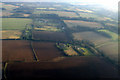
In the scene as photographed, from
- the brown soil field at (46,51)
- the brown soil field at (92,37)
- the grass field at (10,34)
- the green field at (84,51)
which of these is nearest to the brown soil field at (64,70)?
the brown soil field at (46,51)

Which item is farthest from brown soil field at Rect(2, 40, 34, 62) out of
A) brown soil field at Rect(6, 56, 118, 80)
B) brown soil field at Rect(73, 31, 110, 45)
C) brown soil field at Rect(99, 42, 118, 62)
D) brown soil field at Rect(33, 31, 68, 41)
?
brown soil field at Rect(99, 42, 118, 62)

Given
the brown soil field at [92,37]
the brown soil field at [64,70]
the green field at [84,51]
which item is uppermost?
the brown soil field at [92,37]

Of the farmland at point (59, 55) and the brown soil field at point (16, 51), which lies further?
the brown soil field at point (16, 51)

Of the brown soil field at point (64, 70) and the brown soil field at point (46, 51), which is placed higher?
the brown soil field at point (46, 51)

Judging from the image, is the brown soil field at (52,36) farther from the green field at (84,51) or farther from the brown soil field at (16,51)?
the green field at (84,51)

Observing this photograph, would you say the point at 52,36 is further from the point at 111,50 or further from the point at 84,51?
the point at 111,50

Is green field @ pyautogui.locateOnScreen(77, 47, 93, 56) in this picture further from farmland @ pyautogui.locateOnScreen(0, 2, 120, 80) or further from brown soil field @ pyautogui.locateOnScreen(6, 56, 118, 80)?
brown soil field @ pyautogui.locateOnScreen(6, 56, 118, 80)

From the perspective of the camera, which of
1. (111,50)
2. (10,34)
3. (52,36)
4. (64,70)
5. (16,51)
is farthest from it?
Answer: (52,36)

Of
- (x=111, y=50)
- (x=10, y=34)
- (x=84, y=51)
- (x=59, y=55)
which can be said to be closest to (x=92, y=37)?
(x=111, y=50)
